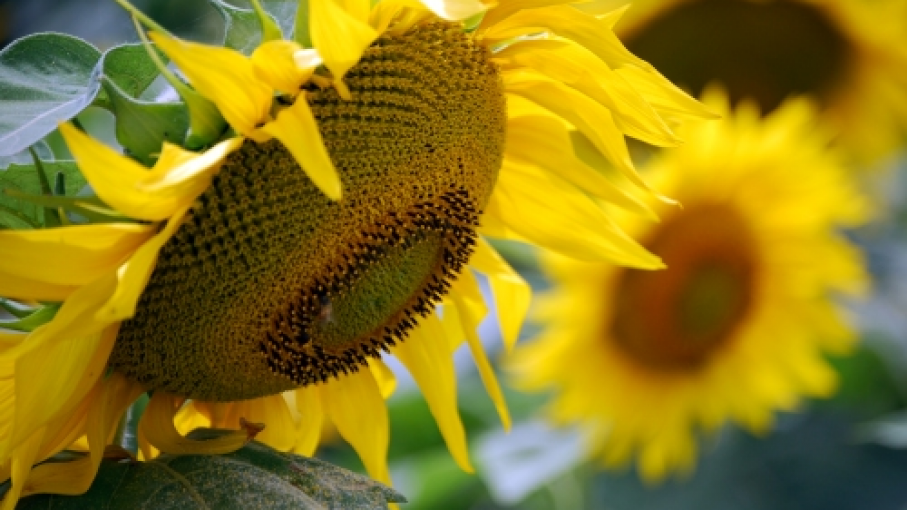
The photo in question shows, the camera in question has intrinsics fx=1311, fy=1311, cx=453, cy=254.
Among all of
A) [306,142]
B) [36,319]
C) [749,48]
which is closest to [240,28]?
[306,142]

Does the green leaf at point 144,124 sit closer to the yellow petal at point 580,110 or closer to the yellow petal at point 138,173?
the yellow petal at point 138,173

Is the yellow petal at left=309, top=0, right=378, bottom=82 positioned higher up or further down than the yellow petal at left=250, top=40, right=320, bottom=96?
higher up

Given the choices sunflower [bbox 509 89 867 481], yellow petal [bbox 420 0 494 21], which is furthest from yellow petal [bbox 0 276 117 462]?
sunflower [bbox 509 89 867 481]

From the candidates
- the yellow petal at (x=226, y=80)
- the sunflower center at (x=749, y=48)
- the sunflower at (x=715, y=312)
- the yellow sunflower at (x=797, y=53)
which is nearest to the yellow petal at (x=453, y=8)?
the yellow petal at (x=226, y=80)

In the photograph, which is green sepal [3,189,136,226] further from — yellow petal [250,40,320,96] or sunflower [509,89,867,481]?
sunflower [509,89,867,481]

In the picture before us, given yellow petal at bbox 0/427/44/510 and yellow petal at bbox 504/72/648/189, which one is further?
yellow petal at bbox 504/72/648/189

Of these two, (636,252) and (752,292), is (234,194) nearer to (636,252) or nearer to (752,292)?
(636,252)

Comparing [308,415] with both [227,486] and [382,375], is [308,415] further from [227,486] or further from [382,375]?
[227,486]

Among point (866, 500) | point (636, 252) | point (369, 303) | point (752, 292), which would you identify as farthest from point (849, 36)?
point (369, 303)
